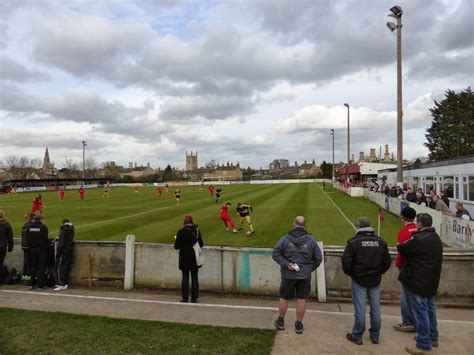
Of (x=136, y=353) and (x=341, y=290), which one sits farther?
(x=341, y=290)

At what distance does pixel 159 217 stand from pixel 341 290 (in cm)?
1719

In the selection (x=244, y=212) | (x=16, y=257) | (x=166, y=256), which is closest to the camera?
(x=166, y=256)

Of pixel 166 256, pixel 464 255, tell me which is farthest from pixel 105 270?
pixel 464 255

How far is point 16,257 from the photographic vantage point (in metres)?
9.55

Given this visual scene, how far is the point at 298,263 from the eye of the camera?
5828mm

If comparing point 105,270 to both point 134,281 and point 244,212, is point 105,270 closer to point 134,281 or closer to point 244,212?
point 134,281

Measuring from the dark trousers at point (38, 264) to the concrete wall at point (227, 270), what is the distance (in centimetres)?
66

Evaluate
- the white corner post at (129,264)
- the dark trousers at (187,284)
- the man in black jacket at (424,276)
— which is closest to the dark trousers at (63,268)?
the white corner post at (129,264)

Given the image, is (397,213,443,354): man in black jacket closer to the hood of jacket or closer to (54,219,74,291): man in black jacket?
the hood of jacket

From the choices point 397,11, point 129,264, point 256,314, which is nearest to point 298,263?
point 256,314

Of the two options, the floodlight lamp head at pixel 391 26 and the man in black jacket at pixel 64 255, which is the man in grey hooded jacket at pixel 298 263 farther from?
the floodlight lamp head at pixel 391 26

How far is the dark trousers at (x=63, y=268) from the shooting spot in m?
8.76

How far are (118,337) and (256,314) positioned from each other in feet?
7.57

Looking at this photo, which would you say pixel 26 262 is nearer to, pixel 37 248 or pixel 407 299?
pixel 37 248
